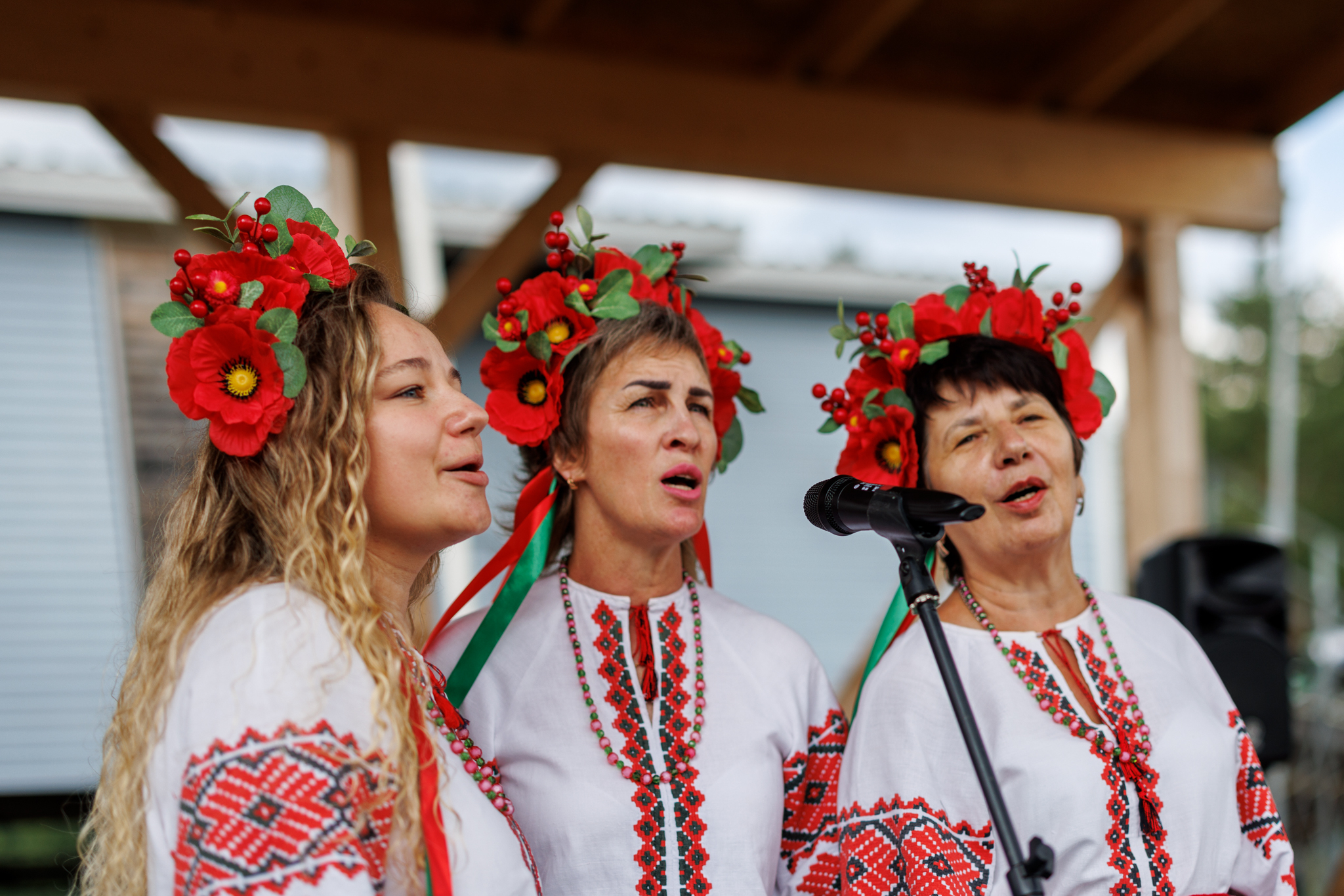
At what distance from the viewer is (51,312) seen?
242 inches

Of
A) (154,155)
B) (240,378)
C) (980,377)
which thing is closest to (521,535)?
(240,378)

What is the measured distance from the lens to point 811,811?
204 centimetres

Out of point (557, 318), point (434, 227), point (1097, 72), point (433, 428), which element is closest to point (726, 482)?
point (434, 227)

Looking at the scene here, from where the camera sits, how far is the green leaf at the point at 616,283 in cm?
216

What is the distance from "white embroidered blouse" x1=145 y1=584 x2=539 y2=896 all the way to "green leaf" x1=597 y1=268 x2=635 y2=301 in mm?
916

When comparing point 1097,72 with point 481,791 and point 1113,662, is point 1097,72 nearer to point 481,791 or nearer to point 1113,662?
point 1113,662

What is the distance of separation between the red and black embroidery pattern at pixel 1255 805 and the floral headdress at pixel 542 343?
3.39 ft

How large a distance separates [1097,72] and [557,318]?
9.73 ft

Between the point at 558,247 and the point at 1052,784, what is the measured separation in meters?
1.21

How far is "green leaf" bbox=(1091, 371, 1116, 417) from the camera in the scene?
2191 mm

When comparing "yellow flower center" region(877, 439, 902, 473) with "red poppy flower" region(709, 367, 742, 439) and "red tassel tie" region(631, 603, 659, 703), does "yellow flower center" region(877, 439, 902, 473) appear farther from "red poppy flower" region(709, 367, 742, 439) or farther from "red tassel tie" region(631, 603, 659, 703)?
"red tassel tie" region(631, 603, 659, 703)

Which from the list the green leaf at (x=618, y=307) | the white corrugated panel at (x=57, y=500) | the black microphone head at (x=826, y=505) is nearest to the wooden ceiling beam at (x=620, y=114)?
the green leaf at (x=618, y=307)

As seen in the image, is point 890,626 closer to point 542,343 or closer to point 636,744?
point 636,744

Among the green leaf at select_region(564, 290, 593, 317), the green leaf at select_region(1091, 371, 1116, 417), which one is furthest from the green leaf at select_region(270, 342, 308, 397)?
the green leaf at select_region(1091, 371, 1116, 417)
